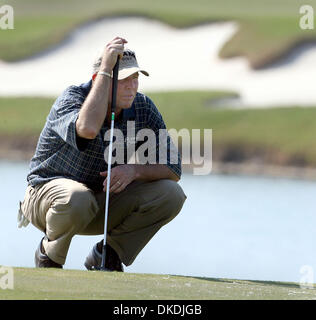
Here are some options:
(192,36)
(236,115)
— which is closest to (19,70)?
(192,36)

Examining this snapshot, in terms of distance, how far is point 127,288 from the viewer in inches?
220

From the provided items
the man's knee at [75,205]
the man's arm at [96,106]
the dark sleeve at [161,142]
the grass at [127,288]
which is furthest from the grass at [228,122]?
the grass at [127,288]

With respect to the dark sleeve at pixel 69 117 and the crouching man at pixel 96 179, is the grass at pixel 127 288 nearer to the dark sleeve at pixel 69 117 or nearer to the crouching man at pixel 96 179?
the crouching man at pixel 96 179

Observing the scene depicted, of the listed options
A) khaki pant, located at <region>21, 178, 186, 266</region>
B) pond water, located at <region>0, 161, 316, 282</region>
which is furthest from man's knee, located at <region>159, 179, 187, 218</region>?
pond water, located at <region>0, 161, 316, 282</region>

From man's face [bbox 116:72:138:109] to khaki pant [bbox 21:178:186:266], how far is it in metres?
0.56

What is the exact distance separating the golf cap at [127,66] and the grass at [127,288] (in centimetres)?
123

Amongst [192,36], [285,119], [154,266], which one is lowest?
[154,266]

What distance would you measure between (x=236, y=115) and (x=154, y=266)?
665 inches

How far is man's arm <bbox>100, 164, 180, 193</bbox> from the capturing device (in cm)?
671

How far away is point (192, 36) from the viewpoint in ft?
124

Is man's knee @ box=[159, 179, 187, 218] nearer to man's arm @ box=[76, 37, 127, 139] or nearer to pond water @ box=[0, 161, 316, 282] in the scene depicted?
man's arm @ box=[76, 37, 127, 139]

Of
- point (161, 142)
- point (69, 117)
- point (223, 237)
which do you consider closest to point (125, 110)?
point (161, 142)

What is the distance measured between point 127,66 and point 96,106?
1.49ft
